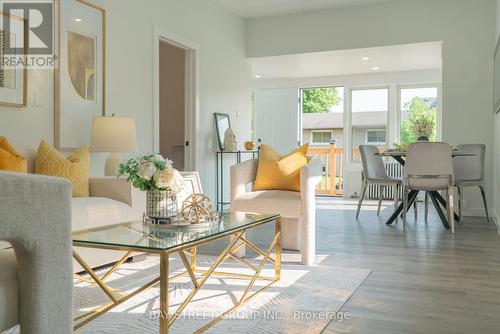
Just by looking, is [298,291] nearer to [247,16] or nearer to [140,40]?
[140,40]

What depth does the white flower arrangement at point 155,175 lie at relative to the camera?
2523mm

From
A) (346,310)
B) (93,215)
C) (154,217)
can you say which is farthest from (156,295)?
(346,310)

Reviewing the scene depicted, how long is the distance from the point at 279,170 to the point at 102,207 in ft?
4.72

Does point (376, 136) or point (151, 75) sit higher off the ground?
point (151, 75)

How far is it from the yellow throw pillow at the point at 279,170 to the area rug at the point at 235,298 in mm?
774

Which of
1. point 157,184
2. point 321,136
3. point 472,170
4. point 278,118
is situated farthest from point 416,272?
point 321,136

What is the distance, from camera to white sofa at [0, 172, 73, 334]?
111 cm

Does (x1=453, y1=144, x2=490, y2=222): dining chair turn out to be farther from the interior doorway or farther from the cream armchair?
the interior doorway

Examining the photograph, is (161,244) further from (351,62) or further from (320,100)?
(320,100)

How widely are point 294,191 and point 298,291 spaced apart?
1.26 m

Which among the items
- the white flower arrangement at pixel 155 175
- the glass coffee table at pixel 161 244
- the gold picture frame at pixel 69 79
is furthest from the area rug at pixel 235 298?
the gold picture frame at pixel 69 79

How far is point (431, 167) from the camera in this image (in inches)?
200

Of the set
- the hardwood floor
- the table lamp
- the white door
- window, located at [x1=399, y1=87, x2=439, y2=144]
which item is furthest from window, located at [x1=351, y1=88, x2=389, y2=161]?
the table lamp

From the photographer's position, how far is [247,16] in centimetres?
750
